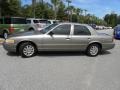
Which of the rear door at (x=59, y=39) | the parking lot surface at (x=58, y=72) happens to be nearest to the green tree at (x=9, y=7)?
the parking lot surface at (x=58, y=72)

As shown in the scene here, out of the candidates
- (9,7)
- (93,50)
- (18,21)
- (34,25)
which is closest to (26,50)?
(93,50)

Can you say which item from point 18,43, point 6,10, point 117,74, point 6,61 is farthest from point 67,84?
point 6,10

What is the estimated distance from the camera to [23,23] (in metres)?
17.8

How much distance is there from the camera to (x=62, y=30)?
9531 millimetres

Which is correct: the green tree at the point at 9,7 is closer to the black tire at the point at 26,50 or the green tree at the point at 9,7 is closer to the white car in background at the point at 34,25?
the white car in background at the point at 34,25

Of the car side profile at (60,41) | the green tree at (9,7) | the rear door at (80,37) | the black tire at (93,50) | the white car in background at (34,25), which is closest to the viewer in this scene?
the car side profile at (60,41)

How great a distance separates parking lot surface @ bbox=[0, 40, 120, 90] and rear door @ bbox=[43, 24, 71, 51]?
41cm

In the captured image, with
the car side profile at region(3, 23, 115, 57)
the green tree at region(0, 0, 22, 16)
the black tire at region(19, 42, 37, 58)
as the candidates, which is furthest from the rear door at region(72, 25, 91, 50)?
the green tree at region(0, 0, 22, 16)

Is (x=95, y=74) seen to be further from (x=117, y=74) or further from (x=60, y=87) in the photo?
(x=60, y=87)

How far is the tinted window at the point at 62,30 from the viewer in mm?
9422

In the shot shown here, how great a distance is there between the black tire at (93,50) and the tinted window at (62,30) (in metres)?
1.21

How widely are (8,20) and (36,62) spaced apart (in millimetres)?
9661

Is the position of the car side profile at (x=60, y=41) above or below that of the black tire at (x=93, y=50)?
above

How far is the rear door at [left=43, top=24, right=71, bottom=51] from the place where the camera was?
926cm
